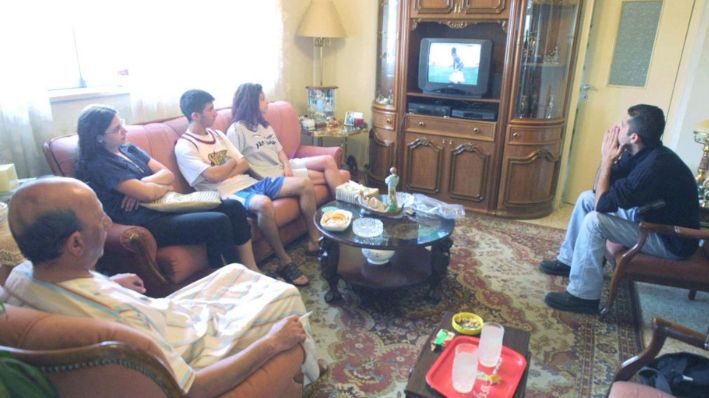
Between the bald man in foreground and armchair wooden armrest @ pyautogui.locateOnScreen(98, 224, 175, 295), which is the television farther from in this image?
the bald man in foreground

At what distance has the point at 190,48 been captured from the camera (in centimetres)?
308

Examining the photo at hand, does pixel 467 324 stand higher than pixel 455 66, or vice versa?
pixel 455 66

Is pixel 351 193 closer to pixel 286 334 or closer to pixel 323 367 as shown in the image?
pixel 323 367

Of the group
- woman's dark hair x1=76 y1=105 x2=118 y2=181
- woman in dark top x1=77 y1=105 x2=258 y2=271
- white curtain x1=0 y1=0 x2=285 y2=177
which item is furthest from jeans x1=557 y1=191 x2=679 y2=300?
white curtain x1=0 y1=0 x2=285 y2=177

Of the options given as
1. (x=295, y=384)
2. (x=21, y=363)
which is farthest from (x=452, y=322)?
(x=21, y=363)

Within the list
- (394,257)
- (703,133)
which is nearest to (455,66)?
(703,133)

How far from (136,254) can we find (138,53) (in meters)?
1.39

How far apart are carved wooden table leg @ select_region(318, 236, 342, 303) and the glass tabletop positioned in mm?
79

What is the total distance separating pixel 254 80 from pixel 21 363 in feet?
10.5

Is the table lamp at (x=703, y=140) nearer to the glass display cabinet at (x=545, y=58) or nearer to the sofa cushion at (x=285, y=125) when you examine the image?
the glass display cabinet at (x=545, y=58)

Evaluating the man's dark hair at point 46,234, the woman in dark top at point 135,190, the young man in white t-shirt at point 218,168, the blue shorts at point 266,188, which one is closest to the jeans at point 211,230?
the woman in dark top at point 135,190

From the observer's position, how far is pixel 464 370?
52.5 inches

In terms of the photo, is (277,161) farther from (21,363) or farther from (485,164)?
(21,363)

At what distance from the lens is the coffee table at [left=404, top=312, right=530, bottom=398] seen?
4.29 ft
